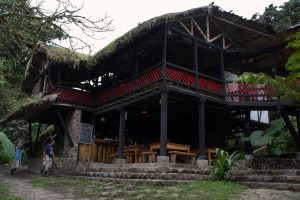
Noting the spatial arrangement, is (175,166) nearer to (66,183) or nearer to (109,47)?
(66,183)

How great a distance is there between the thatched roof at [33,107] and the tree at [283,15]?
15957mm

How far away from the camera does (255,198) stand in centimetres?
753

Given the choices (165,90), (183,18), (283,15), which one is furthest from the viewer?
→ (283,15)

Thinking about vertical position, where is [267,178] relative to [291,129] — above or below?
below

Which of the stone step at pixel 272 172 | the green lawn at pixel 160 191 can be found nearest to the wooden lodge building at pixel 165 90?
the stone step at pixel 272 172

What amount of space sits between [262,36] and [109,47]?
6.64m

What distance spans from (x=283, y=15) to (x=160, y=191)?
21.2m

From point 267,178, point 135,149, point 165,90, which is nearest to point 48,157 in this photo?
point 135,149

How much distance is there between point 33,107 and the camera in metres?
16.0

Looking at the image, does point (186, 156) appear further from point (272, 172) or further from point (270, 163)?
point (272, 172)

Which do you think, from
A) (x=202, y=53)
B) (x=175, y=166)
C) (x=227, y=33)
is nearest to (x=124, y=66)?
(x=202, y=53)

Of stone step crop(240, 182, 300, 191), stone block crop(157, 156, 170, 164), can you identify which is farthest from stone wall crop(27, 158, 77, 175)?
stone step crop(240, 182, 300, 191)

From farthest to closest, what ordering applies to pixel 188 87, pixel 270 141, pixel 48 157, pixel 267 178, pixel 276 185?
1. pixel 48 157
2. pixel 188 87
3. pixel 270 141
4. pixel 267 178
5. pixel 276 185

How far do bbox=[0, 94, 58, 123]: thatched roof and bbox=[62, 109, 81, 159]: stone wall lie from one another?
4.03 feet
